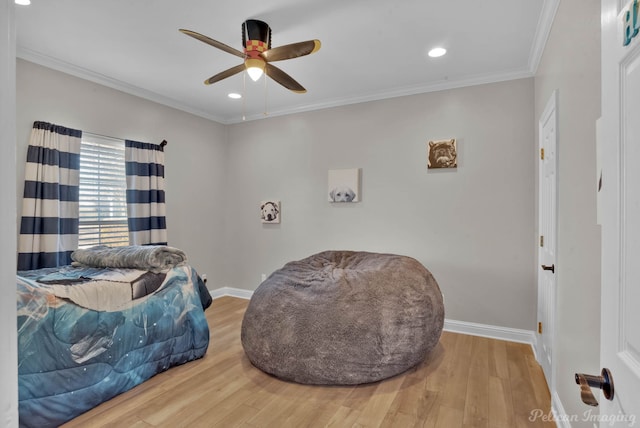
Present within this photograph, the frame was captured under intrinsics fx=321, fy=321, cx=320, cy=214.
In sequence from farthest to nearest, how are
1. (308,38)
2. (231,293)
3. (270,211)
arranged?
1. (231,293)
2. (270,211)
3. (308,38)

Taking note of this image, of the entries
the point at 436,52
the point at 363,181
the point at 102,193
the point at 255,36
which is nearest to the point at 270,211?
the point at 363,181

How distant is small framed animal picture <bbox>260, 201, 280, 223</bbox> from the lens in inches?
176

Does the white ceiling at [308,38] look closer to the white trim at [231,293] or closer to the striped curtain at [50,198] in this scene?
the striped curtain at [50,198]

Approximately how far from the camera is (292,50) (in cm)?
218

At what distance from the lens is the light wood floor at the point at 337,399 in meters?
1.97

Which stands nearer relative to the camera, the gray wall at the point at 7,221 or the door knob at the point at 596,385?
the gray wall at the point at 7,221

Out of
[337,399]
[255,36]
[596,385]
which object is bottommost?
[337,399]

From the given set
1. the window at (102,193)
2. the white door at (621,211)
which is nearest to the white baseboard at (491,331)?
the white door at (621,211)

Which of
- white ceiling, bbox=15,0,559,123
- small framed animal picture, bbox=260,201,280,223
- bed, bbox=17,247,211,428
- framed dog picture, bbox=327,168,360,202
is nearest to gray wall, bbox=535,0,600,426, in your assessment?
white ceiling, bbox=15,0,559,123

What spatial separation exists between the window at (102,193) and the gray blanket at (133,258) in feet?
1.90

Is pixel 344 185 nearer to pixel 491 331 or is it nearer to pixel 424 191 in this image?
pixel 424 191

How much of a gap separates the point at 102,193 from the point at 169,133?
1129mm

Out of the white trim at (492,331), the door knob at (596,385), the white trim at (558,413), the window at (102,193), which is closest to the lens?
the door knob at (596,385)

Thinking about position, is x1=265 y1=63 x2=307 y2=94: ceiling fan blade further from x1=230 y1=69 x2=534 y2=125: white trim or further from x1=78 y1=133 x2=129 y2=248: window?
x1=78 y1=133 x2=129 y2=248: window
